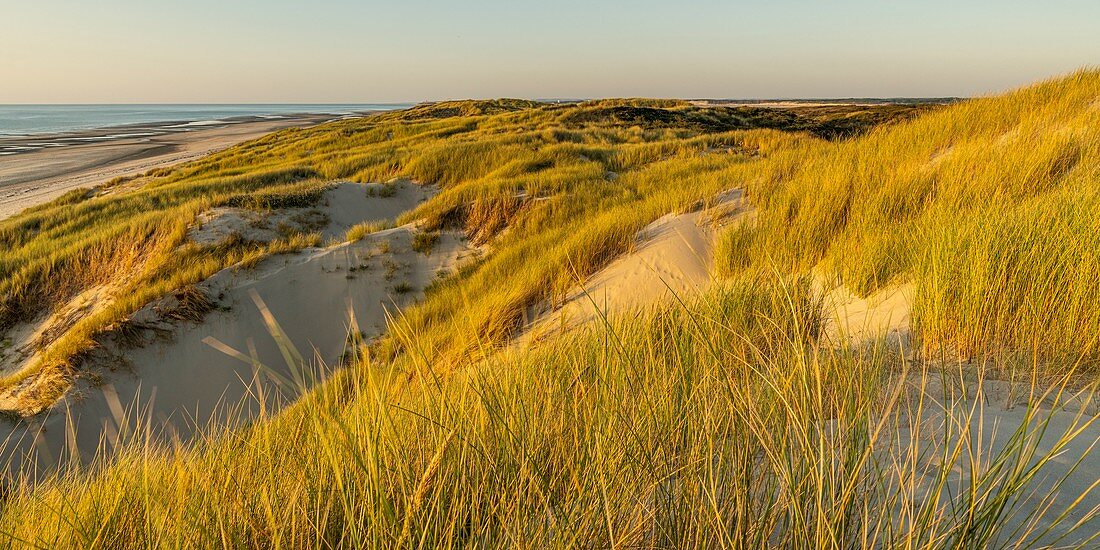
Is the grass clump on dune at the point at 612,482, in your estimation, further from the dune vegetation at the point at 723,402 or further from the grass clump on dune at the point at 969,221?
the grass clump on dune at the point at 969,221

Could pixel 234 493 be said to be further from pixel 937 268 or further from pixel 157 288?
pixel 157 288

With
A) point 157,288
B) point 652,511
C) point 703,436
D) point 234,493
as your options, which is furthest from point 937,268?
point 157,288

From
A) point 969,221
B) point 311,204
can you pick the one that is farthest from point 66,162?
point 969,221

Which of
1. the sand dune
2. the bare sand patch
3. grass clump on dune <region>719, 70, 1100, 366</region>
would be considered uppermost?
grass clump on dune <region>719, 70, 1100, 366</region>

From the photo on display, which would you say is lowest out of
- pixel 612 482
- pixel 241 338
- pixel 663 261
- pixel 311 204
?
pixel 241 338

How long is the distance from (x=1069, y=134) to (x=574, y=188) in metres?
5.78

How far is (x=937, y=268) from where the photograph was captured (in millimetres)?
2143

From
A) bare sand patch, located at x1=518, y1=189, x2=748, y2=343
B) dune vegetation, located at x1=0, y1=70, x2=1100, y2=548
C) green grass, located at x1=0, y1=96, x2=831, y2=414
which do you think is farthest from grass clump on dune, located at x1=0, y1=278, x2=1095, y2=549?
bare sand patch, located at x1=518, y1=189, x2=748, y2=343

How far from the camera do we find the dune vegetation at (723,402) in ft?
3.34

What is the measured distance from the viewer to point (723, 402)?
1.32m

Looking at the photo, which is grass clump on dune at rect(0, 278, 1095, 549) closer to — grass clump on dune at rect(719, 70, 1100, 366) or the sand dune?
grass clump on dune at rect(719, 70, 1100, 366)

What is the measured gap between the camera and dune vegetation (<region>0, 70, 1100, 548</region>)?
1020 mm

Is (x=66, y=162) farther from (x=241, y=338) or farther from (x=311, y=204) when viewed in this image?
(x=241, y=338)

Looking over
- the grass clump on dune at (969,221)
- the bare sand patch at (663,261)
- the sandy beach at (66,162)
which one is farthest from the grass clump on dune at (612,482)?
the sandy beach at (66,162)
